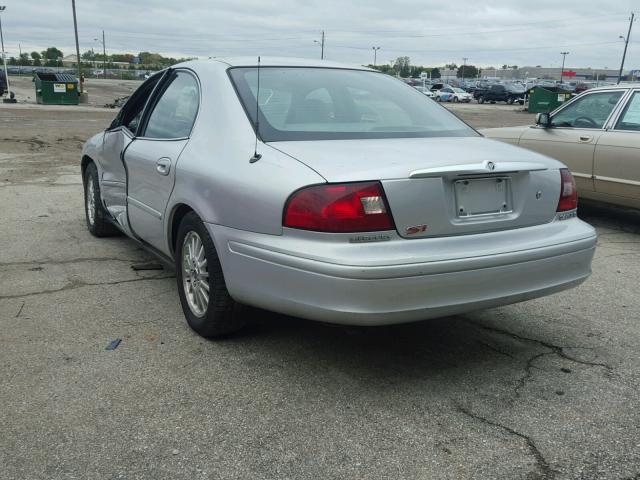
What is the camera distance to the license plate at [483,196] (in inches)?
119

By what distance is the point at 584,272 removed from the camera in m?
3.49

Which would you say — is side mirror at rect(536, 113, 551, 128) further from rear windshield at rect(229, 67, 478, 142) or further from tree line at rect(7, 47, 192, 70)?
tree line at rect(7, 47, 192, 70)

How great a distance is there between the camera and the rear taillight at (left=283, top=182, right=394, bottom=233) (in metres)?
2.79

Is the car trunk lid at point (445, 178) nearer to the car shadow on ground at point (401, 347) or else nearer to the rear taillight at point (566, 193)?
the rear taillight at point (566, 193)

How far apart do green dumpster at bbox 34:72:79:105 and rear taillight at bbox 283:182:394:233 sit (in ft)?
103

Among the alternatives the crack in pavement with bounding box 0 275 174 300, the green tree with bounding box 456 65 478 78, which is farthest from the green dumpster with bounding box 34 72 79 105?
the green tree with bounding box 456 65 478 78

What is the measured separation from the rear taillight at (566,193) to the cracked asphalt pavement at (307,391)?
82 cm

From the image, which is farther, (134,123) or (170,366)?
(134,123)

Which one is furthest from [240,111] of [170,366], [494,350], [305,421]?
[494,350]

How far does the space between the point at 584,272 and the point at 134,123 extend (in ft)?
10.8

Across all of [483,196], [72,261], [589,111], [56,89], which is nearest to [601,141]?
[589,111]

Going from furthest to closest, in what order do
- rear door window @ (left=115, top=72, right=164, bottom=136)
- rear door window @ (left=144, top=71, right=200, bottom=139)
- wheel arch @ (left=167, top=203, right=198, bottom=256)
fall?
rear door window @ (left=115, top=72, right=164, bottom=136) → rear door window @ (left=144, top=71, right=200, bottom=139) → wheel arch @ (left=167, top=203, right=198, bottom=256)

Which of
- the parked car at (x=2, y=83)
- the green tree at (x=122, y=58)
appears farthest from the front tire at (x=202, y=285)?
the green tree at (x=122, y=58)

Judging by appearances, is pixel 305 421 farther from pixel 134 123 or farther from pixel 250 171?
pixel 134 123
